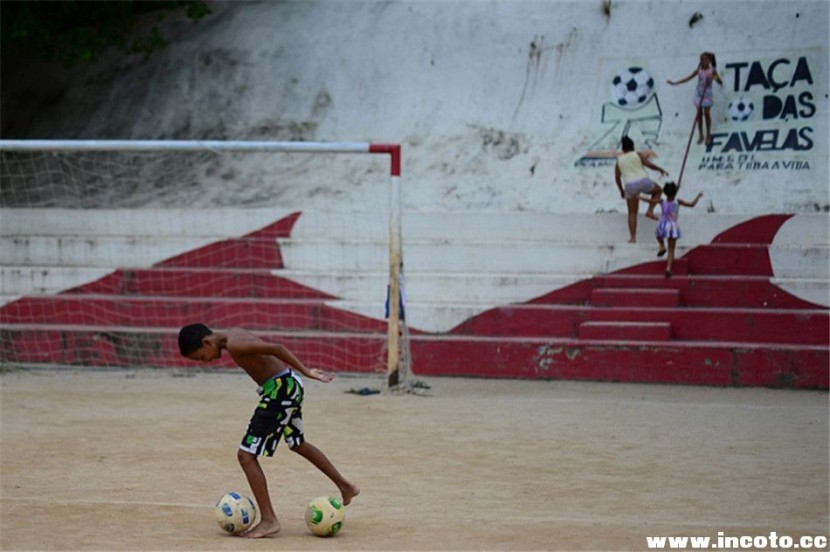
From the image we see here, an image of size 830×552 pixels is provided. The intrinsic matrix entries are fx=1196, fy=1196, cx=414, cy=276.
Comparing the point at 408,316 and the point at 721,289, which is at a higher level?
the point at 721,289

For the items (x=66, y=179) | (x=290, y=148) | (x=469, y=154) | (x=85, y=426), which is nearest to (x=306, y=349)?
(x=290, y=148)

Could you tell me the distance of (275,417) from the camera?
6.06m

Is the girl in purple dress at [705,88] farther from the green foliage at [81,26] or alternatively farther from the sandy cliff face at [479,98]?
the green foliage at [81,26]

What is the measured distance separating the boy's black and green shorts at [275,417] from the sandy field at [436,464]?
1.50 feet

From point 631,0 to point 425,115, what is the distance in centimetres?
351

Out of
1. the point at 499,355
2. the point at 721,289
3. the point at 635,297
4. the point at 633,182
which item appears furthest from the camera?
the point at 633,182

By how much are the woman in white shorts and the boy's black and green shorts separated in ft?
28.5

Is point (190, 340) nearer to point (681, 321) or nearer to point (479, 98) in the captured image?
point (681, 321)

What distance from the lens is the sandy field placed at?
6086 millimetres

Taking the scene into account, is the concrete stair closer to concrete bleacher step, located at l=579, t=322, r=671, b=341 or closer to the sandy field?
concrete bleacher step, located at l=579, t=322, r=671, b=341

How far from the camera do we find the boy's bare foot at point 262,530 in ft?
19.4

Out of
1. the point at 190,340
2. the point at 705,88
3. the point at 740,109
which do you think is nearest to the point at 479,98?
the point at 705,88

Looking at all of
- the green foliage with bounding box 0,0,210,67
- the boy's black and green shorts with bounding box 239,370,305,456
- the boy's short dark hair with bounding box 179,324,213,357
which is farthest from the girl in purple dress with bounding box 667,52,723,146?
the boy's short dark hair with bounding box 179,324,213,357

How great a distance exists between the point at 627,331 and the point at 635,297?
0.74 metres
